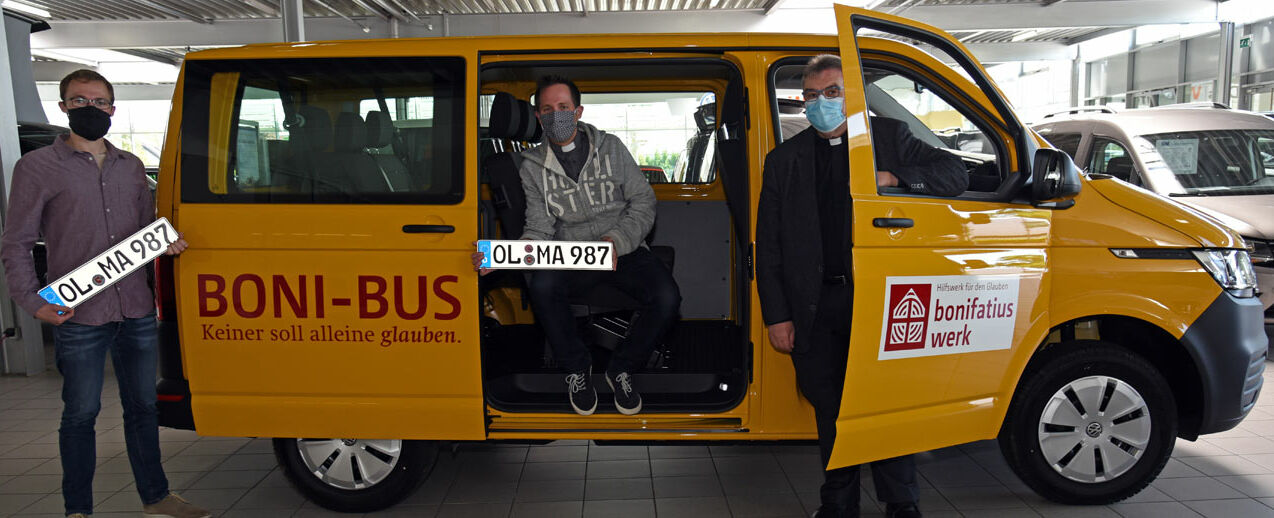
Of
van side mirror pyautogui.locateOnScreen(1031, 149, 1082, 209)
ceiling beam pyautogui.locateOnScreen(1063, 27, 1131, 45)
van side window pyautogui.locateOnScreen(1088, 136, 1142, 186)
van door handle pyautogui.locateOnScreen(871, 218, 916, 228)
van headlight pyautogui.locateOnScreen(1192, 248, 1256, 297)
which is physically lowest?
van headlight pyautogui.locateOnScreen(1192, 248, 1256, 297)

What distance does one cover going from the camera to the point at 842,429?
2633 millimetres

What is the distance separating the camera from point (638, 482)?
3604 millimetres

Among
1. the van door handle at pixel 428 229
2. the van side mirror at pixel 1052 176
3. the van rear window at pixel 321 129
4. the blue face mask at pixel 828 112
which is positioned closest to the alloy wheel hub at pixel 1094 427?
the van side mirror at pixel 1052 176

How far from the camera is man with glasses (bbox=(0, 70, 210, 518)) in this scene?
270 centimetres

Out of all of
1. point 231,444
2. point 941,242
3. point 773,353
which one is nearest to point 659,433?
point 773,353

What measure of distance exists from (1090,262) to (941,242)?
71cm

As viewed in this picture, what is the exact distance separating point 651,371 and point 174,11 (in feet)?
Answer: 39.3

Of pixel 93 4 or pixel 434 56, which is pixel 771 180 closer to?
pixel 434 56

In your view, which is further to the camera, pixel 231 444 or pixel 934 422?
pixel 231 444

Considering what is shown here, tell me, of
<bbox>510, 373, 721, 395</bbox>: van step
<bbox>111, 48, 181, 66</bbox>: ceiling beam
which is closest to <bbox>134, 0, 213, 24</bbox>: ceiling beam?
<bbox>111, 48, 181, 66</bbox>: ceiling beam

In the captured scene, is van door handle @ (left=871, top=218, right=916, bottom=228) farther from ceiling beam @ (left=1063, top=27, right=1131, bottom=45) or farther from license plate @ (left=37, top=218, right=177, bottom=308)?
ceiling beam @ (left=1063, top=27, right=1131, bottom=45)

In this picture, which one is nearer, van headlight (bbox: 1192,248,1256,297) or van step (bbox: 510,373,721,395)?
van headlight (bbox: 1192,248,1256,297)

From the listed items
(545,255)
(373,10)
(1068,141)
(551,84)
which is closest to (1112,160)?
(1068,141)

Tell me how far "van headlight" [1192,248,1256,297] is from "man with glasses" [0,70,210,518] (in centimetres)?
382
